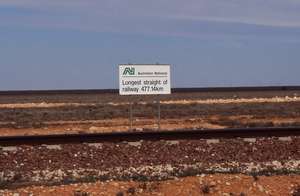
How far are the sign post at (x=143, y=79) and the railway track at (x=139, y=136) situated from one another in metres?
5.30

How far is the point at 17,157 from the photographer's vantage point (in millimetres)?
16812

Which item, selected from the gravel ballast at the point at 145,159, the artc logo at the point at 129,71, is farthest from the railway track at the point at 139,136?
the artc logo at the point at 129,71

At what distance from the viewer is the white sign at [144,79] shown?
25812mm

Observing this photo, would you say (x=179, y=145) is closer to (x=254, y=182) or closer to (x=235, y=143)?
(x=235, y=143)

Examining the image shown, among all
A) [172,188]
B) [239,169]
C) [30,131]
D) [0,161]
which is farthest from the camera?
[30,131]

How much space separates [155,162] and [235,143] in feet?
11.8

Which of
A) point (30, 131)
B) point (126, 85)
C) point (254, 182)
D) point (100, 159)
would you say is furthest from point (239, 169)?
point (30, 131)

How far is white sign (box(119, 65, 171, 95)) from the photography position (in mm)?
25812

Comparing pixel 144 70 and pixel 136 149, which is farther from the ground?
pixel 144 70

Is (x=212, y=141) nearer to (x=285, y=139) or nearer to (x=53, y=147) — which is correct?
(x=285, y=139)

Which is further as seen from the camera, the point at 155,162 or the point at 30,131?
the point at 30,131

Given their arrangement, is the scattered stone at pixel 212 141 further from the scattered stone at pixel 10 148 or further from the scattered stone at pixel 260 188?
the scattered stone at pixel 260 188

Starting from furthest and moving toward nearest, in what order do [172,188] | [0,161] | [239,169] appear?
[0,161]
[239,169]
[172,188]

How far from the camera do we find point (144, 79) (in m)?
26.0
